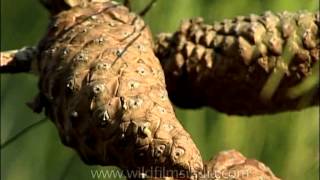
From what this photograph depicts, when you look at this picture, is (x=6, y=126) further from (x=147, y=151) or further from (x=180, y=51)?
(x=147, y=151)

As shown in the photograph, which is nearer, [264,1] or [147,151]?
[147,151]

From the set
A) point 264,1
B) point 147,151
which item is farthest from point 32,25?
point 147,151

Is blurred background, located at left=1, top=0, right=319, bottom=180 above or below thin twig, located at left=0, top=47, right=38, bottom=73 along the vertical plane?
below

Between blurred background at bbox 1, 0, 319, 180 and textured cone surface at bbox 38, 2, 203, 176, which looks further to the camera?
blurred background at bbox 1, 0, 319, 180

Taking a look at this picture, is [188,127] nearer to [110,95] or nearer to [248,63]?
[248,63]

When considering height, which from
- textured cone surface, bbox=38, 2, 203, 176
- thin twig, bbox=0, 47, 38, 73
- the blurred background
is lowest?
the blurred background
